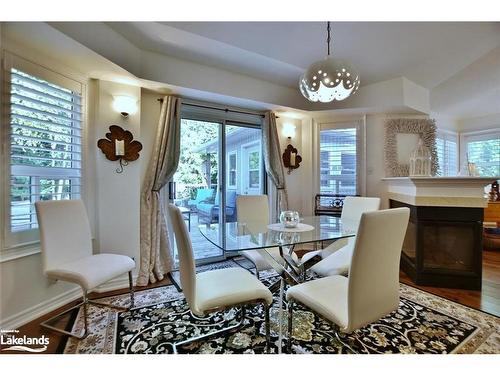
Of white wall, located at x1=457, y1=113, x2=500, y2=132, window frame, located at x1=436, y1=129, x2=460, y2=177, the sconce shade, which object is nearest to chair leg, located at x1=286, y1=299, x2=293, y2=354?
the sconce shade

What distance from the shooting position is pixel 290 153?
161 inches

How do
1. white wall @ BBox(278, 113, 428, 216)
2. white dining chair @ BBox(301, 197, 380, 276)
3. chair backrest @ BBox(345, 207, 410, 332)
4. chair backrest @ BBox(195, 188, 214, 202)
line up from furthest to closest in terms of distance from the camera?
white wall @ BBox(278, 113, 428, 216) → chair backrest @ BBox(195, 188, 214, 202) → white dining chair @ BBox(301, 197, 380, 276) → chair backrest @ BBox(345, 207, 410, 332)

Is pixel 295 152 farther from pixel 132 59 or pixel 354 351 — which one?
pixel 354 351

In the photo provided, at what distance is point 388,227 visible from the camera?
4.05 feet

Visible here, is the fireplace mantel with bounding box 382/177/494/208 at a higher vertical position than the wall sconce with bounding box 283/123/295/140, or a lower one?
lower

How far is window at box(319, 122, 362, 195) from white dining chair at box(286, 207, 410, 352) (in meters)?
2.84

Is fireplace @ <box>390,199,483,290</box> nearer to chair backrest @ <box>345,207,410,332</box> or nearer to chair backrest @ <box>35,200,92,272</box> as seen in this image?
chair backrest @ <box>345,207,410,332</box>

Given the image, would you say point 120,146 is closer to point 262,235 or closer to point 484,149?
point 262,235

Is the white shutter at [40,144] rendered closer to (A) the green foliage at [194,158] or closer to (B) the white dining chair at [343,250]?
(A) the green foliage at [194,158]

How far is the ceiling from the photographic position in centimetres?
233

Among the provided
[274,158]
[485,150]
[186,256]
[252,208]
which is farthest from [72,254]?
[485,150]

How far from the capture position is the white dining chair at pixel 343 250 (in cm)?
202

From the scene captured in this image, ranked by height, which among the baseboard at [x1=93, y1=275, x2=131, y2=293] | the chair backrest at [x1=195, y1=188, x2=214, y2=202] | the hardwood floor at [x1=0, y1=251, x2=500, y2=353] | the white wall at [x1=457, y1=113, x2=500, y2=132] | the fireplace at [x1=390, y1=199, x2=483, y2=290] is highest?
the white wall at [x1=457, y1=113, x2=500, y2=132]
